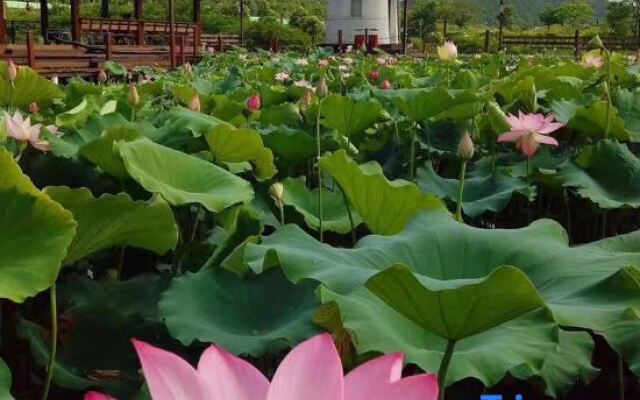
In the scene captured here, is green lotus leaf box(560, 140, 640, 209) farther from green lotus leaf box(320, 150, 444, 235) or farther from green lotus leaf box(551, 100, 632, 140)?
green lotus leaf box(320, 150, 444, 235)

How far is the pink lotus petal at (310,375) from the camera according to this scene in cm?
30

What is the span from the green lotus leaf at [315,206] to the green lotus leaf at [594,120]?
1.87 feet

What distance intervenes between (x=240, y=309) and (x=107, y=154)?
1.32ft

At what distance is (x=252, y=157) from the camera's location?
1250 millimetres

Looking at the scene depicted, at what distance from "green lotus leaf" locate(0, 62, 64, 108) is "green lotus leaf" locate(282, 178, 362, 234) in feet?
3.38

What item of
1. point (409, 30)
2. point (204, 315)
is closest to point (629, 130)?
point (204, 315)

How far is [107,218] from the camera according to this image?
0.76 m

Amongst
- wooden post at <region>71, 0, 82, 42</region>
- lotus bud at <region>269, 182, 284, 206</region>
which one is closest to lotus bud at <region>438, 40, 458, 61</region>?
lotus bud at <region>269, 182, 284, 206</region>

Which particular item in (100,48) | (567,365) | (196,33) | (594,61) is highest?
(196,33)

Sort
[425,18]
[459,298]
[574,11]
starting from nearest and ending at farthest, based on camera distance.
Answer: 1. [459,298]
2. [425,18]
3. [574,11]

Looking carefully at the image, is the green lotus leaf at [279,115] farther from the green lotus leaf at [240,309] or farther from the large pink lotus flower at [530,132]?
the green lotus leaf at [240,309]

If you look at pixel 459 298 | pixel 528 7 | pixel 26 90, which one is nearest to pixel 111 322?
pixel 459 298

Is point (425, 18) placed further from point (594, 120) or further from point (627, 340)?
point (627, 340)

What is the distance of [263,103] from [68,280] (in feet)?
4.78
